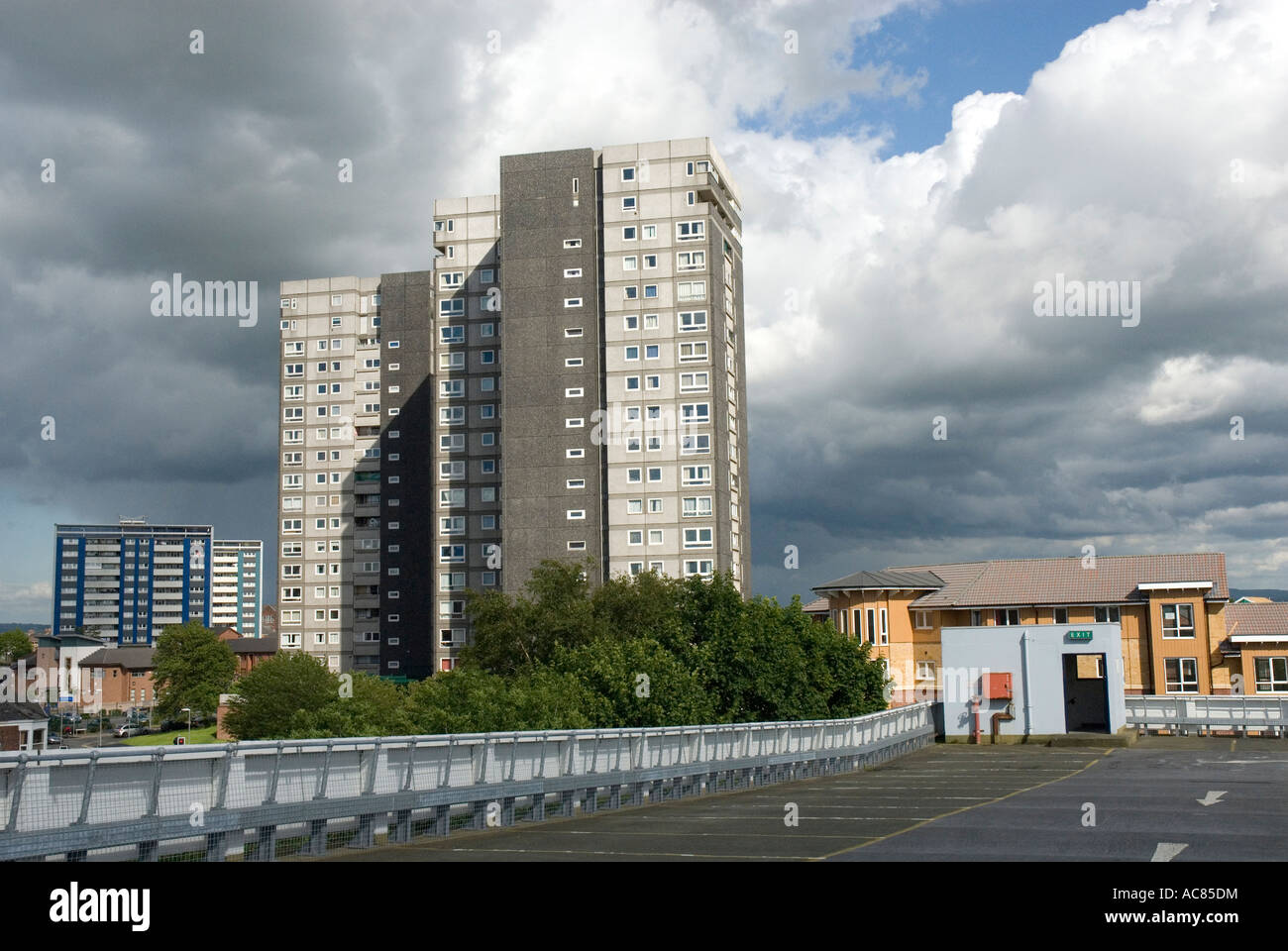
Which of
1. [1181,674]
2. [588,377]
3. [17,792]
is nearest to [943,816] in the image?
[17,792]

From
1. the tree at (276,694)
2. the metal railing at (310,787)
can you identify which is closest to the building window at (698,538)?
the tree at (276,694)

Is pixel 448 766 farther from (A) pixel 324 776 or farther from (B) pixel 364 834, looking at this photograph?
(A) pixel 324 776

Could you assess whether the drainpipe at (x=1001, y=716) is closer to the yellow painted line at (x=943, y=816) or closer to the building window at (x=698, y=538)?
the yellow painted line at (x=943, y=816)

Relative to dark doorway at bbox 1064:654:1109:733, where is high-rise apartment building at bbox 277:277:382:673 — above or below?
above

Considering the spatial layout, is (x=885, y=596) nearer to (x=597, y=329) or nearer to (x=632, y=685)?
A: (x=597, y=329)

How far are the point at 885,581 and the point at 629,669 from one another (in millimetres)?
41351

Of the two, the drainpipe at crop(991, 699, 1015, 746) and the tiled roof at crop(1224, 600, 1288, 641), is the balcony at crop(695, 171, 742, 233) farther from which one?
the drainpipe at crop(991, 699, 1015, 746)

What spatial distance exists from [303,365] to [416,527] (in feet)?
80.4

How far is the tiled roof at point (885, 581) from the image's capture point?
78062mm

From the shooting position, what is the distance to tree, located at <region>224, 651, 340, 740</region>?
95750mm

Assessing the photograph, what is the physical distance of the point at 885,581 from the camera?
7831 cm

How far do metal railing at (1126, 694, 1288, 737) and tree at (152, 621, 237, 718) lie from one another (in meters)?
124

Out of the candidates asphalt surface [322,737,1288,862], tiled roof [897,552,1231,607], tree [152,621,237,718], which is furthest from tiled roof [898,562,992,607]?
tree [152,621,237,718]
